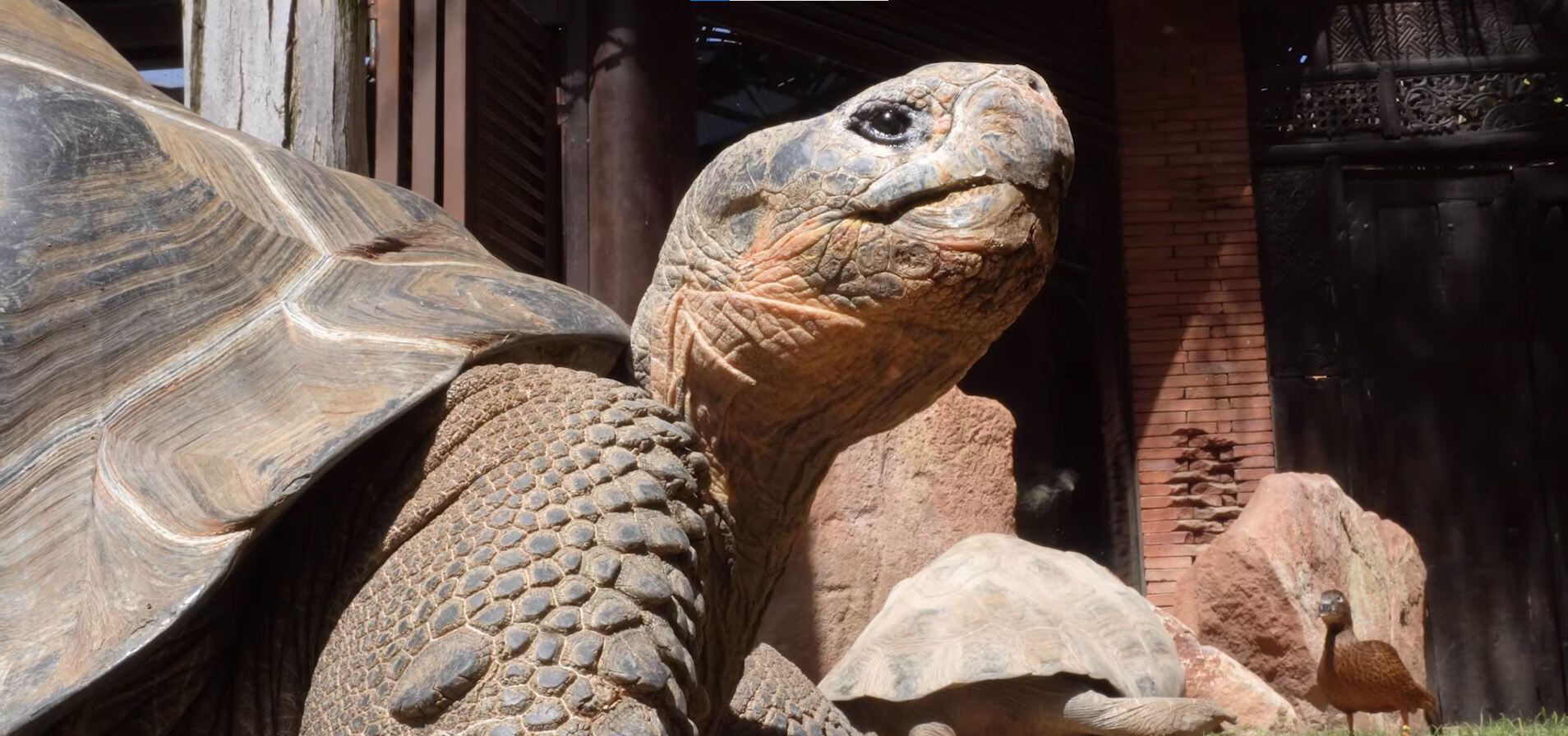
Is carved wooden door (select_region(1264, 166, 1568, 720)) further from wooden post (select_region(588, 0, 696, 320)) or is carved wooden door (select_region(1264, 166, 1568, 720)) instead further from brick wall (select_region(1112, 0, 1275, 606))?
wooden post (select_region(588, 0, 696, 320))

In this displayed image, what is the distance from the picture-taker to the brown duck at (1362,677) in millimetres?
4402

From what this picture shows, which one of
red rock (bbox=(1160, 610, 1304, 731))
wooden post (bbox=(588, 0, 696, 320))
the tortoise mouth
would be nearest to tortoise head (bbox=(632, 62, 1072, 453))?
the tortoise mouth

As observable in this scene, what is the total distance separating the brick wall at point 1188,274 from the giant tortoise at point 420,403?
5621mm

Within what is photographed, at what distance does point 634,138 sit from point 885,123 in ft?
9.70

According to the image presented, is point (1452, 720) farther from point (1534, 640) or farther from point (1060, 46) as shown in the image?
point (1060, 46)

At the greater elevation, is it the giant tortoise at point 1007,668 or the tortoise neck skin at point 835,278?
the tortoise neck skin at point 835,278

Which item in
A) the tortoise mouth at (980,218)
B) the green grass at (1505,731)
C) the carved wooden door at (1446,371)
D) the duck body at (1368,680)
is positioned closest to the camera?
the tortoise mouth at (980,218)

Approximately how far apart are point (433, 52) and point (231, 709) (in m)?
2.69

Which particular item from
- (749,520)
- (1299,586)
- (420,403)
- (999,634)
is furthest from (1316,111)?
(420,403)

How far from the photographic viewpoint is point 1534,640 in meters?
7.56

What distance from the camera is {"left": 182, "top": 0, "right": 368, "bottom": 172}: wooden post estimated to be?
9.62 ft

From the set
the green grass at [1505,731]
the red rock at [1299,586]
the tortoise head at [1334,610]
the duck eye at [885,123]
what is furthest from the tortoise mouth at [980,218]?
the red rock at [1299,586]

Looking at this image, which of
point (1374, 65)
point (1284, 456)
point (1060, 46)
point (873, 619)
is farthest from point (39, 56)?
point (1374, 65)

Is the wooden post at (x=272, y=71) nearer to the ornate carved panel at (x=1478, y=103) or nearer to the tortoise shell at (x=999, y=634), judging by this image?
the tortoise shell at (x=999, y=634)
